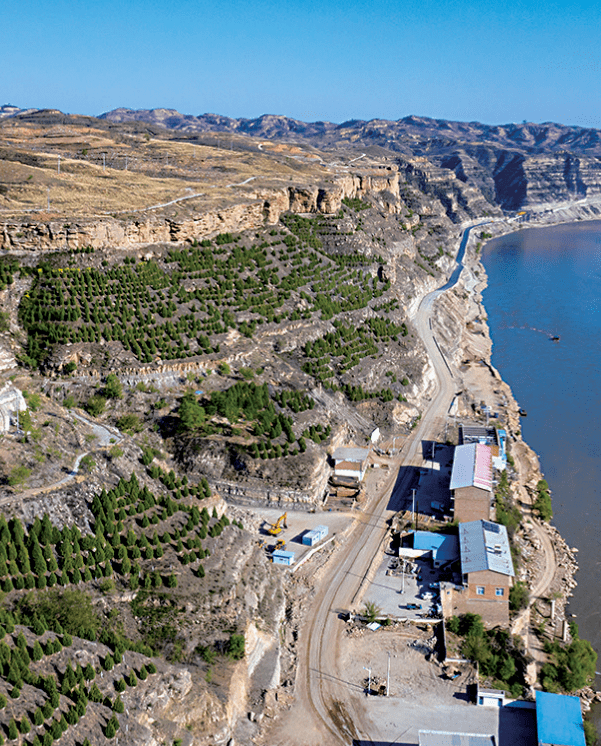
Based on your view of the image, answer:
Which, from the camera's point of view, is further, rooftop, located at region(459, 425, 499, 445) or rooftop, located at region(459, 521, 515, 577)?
rooftop, located at region(459, 425, 499, 445)

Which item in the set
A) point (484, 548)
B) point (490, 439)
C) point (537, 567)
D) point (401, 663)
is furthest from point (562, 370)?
point (401, 663)

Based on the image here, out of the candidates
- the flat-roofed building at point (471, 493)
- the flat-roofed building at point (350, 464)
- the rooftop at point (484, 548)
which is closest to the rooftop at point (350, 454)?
the flat-roofed building at point (350, 464)

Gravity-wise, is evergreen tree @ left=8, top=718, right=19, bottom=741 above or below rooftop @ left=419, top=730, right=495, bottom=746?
above

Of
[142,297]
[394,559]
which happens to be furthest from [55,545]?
[142,297]

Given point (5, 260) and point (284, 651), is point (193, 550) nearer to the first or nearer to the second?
point (284, 651)

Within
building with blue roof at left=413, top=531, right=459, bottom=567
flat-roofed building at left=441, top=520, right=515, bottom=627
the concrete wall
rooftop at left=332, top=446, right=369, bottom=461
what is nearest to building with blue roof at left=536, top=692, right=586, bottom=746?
flat-roofed building at left=441, top=520, right=515, bottom=627

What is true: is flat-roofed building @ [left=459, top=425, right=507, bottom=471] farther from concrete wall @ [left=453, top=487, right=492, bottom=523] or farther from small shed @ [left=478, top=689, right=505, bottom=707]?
small shed @ [left=478, top=689, right=505, bottom=707]
